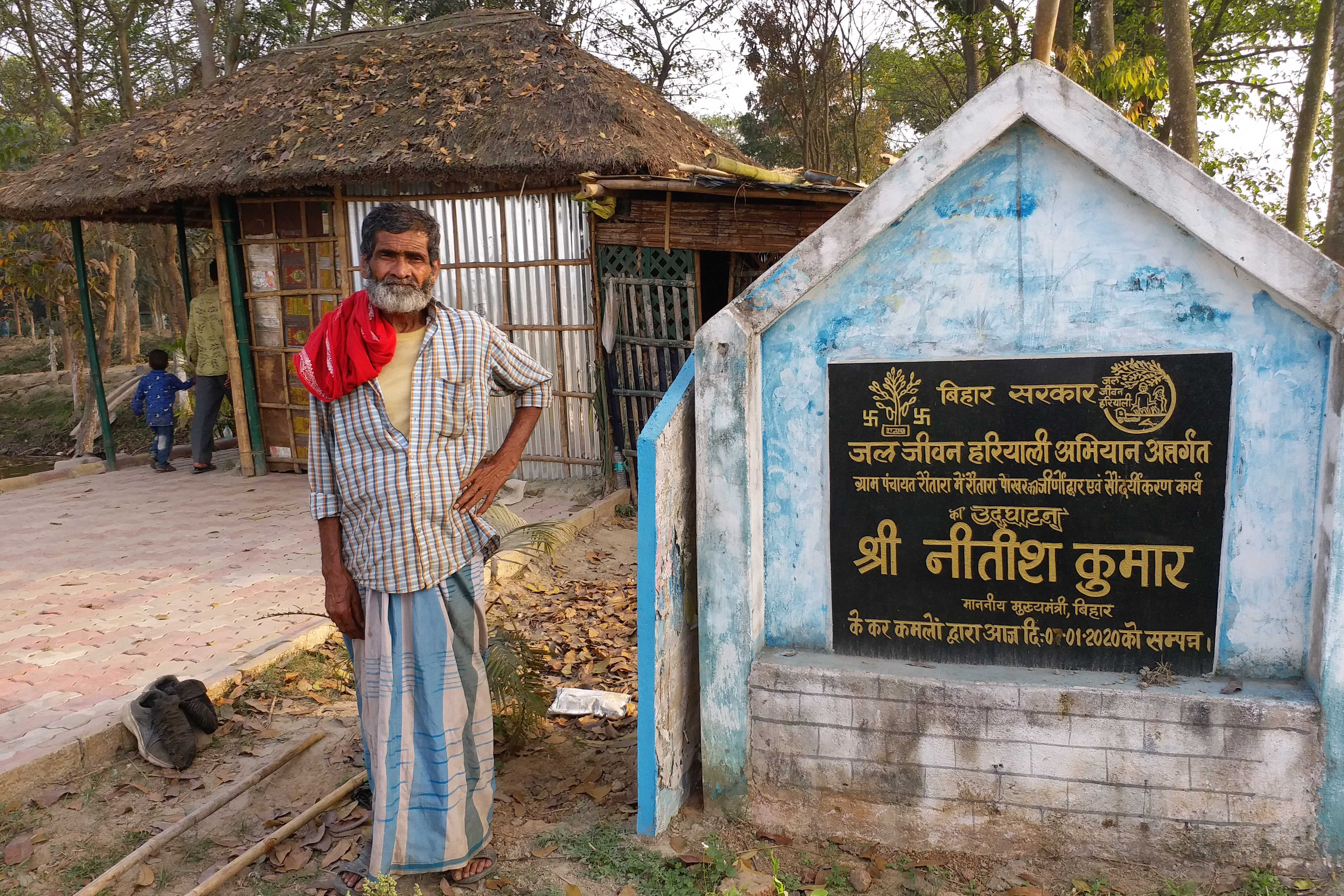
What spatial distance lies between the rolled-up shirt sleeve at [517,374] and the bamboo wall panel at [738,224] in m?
3.86

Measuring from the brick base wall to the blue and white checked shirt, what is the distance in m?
1.10

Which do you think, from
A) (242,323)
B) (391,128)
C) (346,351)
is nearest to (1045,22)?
(346,351)

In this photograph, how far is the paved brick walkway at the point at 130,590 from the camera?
13.8 ft

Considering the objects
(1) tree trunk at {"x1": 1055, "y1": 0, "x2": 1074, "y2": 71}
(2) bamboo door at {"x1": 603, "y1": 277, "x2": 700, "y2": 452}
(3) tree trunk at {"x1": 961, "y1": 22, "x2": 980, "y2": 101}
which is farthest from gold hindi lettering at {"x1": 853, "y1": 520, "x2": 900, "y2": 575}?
(3) tree trunk at {"x1": 961, "y1": 22, "x2": 980, "y2": 101}

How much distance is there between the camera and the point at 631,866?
9.41ft

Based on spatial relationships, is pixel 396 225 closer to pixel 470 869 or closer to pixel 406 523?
pixel 406 523

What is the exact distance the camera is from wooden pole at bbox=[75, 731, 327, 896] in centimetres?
292

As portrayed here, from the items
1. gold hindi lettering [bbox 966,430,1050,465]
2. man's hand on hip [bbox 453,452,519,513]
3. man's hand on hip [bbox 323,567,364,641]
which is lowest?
man's hand on hip [bbox 323,567,364,641]

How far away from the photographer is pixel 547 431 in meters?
8.25

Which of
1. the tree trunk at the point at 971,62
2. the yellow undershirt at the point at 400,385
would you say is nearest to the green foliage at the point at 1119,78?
the tree trunk at the point at 971,62

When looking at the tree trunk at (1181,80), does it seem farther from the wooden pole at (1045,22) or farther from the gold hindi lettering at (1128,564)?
the gold hindi lettering at (1128,564)

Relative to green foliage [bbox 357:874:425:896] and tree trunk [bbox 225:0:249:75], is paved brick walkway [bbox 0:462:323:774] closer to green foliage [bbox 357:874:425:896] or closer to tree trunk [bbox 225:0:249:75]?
green foliage [bbox 357:874:425:896]

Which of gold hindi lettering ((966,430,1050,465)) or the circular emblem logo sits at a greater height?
the circular emblem logo

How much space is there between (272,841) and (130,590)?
11.0ft
